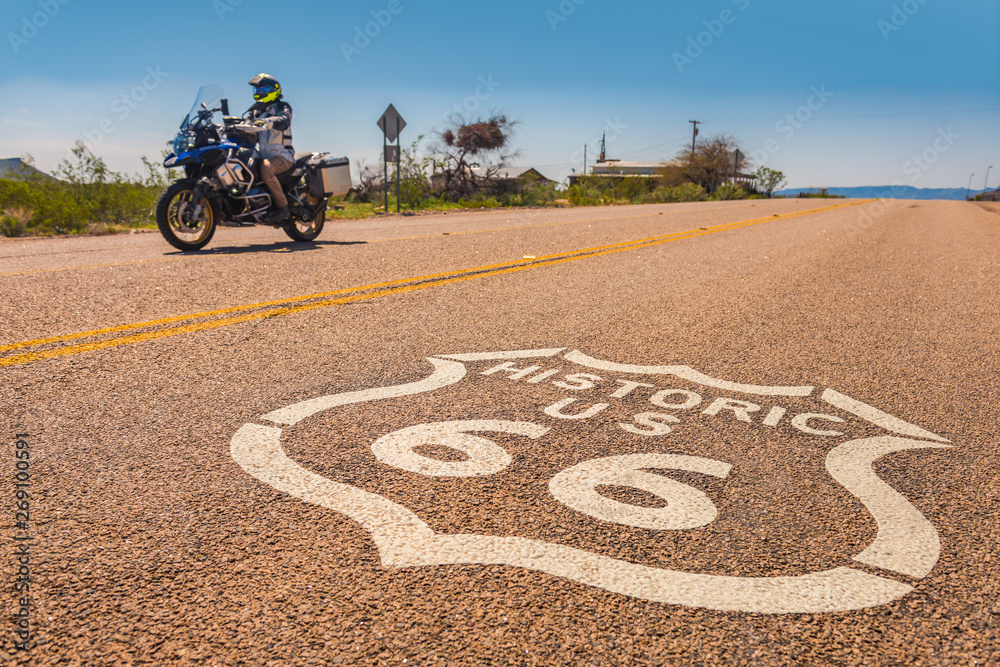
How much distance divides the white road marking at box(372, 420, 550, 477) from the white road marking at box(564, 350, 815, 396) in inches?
39.0

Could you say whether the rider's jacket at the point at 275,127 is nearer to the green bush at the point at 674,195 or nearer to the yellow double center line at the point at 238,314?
the yellow double center line at the point at 238,314

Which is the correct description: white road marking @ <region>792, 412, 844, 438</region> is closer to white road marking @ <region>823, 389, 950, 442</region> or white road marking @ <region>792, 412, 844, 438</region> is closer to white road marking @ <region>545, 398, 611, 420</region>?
white road marking @ <region>823, 389, 950, 442</region>

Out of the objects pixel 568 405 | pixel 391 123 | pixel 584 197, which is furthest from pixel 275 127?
pixel 584 197

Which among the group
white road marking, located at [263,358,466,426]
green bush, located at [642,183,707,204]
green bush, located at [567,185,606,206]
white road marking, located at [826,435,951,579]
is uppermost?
green bush, located at [642,183,707,204]

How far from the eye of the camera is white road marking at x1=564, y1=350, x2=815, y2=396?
122 inches

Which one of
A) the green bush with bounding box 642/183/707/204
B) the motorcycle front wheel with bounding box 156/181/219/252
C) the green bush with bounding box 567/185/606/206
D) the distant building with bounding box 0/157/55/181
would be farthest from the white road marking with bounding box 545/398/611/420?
the green bush with bounding box 642/183/707/204

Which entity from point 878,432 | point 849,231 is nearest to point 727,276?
point 878,432

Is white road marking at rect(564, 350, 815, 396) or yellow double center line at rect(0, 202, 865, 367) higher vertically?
yellow double center line at rect(0, 202, 865, 367)

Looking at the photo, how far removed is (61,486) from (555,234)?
9.86m

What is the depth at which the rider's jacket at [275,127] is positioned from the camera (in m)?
9.01

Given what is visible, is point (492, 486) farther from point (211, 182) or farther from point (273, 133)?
point (273, 133)

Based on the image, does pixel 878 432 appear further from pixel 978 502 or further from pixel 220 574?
pixel 220 574

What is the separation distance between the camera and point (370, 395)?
287cm

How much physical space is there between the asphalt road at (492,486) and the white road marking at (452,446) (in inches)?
0.5
